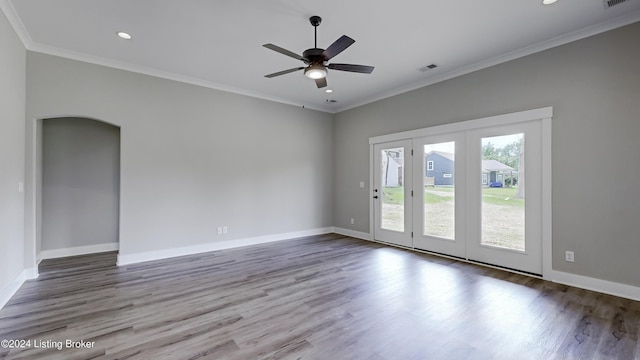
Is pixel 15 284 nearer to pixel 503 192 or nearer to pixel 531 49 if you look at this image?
pixel 503 192

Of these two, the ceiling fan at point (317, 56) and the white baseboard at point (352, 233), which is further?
the white baseboard at point (352, 233)

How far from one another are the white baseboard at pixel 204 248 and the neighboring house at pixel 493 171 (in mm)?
3773

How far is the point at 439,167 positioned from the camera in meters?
4.85

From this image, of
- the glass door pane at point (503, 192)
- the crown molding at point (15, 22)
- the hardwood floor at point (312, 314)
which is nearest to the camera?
the hardwood floor at point (312, 314)

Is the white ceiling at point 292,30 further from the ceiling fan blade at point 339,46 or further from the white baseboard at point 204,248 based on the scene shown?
the white baseboard at point 204,248

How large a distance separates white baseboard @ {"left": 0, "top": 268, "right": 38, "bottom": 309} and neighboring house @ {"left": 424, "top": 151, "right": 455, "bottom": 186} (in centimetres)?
581

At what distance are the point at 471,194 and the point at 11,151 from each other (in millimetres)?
6077

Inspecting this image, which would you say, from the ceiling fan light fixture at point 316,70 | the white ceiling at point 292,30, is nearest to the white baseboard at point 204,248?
the white ceiling at point 292,30

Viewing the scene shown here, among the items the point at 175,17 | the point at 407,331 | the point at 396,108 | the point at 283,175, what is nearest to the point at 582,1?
the point at 396,108

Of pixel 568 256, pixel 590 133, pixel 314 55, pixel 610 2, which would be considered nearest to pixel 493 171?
pixel 590 133

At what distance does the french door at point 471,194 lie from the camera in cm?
382

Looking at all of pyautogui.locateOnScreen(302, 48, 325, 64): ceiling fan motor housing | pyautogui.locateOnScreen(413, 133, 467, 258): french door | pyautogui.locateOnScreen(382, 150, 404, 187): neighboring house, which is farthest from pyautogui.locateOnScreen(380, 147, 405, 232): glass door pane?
pyautogui.locateOnScreen(302, 48, 325, 64): ceiling fan motor housing

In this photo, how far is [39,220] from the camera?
4.43 m

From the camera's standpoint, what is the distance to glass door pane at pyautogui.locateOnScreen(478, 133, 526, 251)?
390cm
